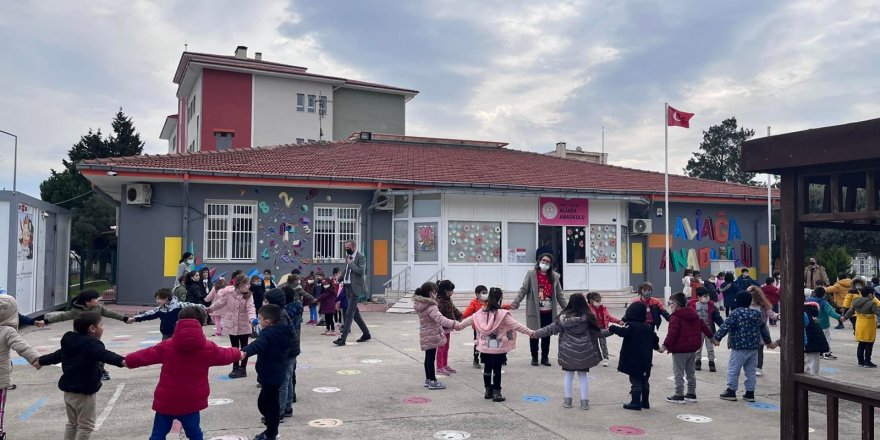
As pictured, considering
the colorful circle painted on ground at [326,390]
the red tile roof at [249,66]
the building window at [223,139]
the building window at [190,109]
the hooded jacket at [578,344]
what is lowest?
the colorful circle painted on ground at [326,390]

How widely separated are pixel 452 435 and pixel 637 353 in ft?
8.00

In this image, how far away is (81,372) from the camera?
17.8 feet

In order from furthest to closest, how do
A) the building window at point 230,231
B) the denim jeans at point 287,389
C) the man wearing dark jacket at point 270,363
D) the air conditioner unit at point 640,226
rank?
1. the air conditioner unit at point 640,226
2. the building window at point 230,231
3. the denim jeans at point 287,389
4. the man wearing dark jacket at point 270,363

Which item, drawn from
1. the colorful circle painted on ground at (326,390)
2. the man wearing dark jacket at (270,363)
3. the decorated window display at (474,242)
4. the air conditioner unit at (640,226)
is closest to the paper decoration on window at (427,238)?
the decorated window display at (474,242)

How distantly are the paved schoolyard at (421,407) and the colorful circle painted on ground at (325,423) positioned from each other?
11mm

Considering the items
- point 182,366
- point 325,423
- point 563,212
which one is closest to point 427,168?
point 563,212

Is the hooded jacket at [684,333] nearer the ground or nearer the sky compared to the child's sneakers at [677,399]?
nearer the sky

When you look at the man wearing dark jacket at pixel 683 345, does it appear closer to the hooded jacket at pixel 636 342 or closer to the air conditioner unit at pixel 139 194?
the hooded jacket at pixel 636 342

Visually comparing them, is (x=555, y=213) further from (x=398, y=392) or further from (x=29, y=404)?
(x=29, y=404)

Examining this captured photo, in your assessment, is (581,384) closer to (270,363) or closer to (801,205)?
(801,205)

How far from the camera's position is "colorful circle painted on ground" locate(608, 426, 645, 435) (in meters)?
6.73

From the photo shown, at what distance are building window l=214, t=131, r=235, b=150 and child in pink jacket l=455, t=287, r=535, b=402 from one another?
2716 centimetres

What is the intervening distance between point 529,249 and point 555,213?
1.50 m

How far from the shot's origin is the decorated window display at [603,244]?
2308 cm
